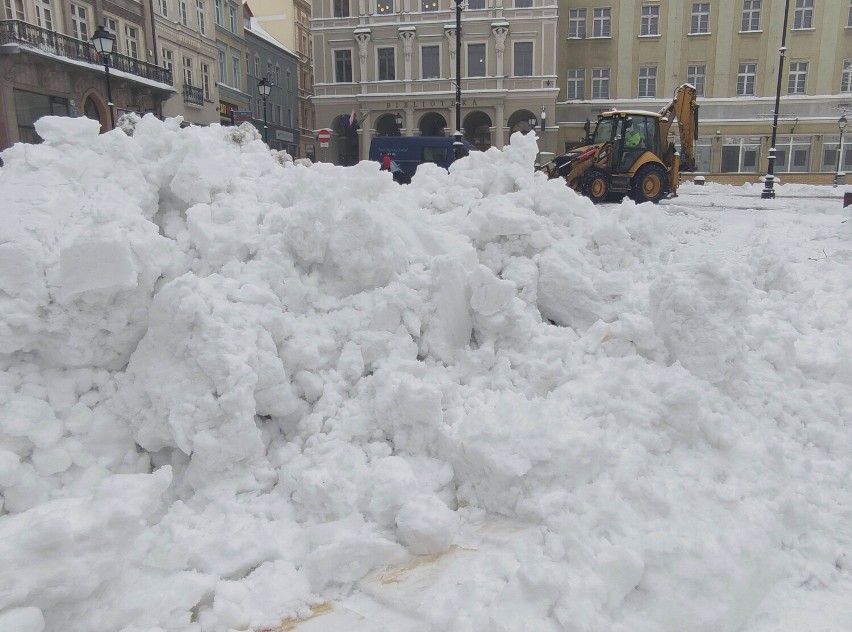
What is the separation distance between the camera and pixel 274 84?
43.2 m

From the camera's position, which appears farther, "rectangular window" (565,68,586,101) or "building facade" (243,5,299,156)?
"building facade" (243,5,299,156)

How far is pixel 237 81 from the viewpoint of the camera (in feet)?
126

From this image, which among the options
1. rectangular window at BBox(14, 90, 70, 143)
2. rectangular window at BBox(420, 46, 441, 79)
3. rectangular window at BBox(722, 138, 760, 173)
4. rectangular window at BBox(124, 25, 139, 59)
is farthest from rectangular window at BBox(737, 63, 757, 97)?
rectangular window at BBox(14, 90, 70, 143)

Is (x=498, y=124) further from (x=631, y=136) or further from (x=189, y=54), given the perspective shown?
(x=631, y=136)

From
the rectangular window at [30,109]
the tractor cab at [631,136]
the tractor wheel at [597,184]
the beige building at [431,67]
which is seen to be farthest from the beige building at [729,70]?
the rectangular window at [30,109]

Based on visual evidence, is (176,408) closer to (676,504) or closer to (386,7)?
(676,504)

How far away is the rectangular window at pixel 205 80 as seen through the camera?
108 feet

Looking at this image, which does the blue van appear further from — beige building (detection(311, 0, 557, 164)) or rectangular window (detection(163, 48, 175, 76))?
rectangular window (detection(163, 48, 175, 76))

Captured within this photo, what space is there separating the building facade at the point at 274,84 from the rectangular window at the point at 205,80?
464 cm

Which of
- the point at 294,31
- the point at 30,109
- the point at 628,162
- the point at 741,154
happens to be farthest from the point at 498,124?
the point at 294,31

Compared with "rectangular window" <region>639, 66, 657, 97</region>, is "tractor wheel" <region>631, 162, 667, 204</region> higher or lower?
lower

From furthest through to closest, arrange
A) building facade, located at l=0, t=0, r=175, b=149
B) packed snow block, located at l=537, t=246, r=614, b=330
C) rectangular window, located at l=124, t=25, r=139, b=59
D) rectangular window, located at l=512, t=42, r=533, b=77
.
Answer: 1. rectangular window, located at l=512, t=42, r=533, b=77
2. rectangular window, located at l=124, t=25, r=139, b=59
3. building facade, located at l=0, t=0, r=175, b=149
4. packed snow block, located at l=537, t=246, r=614, b=330

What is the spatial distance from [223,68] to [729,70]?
2894 cm

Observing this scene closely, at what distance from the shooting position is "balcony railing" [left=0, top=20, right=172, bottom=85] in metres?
19.8
